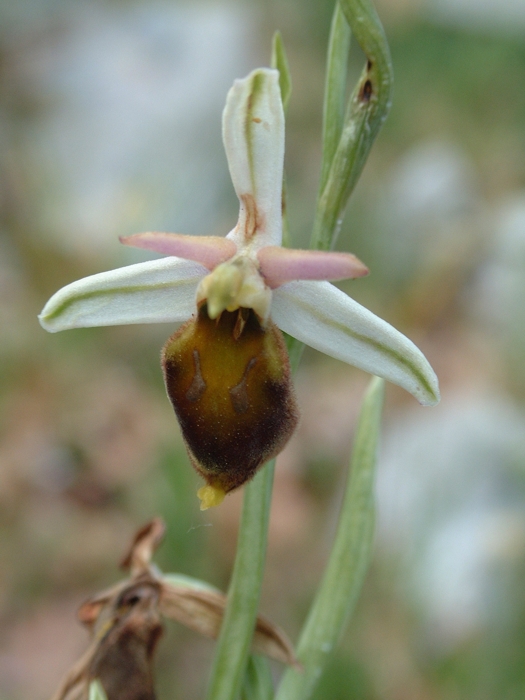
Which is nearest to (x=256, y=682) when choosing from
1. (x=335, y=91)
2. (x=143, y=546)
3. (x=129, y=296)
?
(x=143, y=546)

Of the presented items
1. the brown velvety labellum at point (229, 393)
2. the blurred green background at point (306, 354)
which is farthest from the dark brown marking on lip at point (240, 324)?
the blurred green background at point (306, 354)

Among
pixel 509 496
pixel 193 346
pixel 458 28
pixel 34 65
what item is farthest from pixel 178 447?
pixel 458 28

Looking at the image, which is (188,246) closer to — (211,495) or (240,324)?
(240,324)

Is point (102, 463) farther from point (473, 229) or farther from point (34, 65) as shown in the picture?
point (34, 65)

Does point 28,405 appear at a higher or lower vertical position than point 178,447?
lower

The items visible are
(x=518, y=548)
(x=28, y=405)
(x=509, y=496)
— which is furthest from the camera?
(x=28, y=405)

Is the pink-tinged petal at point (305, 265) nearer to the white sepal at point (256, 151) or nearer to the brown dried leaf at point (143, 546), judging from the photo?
the white sepal at point (256, 151)
